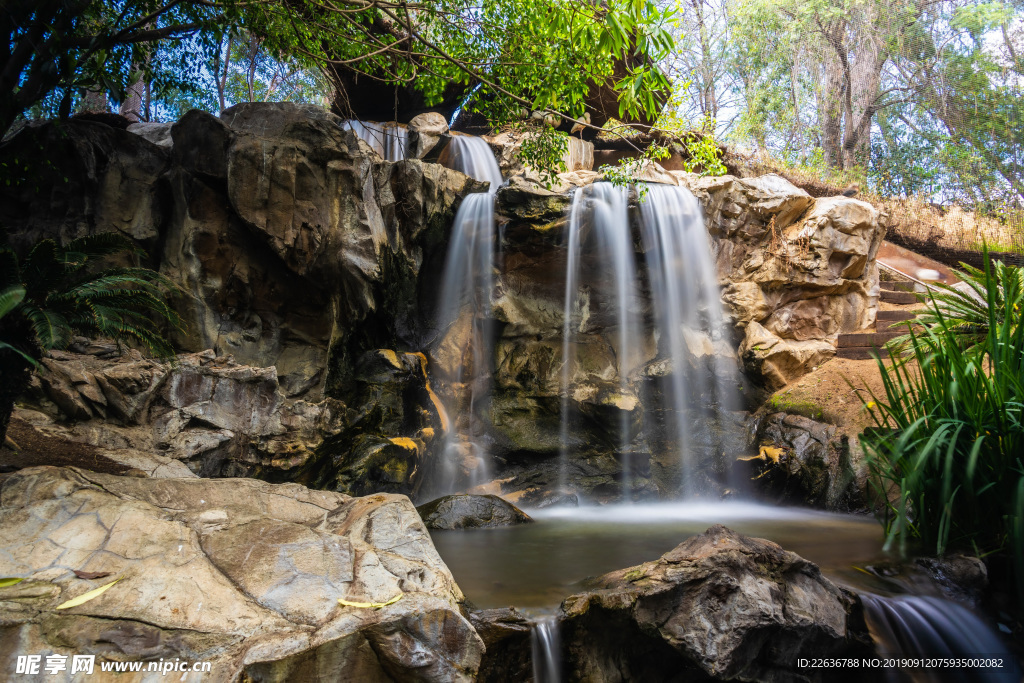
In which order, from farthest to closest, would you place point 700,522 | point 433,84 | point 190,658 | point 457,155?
point 457,155, point 433,84, point 700,522, point 190,658

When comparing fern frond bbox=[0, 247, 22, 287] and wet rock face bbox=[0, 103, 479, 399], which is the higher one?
wet rock face bbox=[0, 103, 479, 399]

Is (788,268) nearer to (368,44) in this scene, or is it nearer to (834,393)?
(834,393)

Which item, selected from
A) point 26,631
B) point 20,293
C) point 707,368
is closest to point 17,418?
point 20,293

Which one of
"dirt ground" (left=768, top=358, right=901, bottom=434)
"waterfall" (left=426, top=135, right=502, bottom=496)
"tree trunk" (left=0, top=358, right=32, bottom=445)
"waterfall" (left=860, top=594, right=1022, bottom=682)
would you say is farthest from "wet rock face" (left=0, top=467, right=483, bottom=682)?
"dirt ground" (left=768, top=358, right=901, bottom=434)

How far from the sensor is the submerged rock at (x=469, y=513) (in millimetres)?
6328

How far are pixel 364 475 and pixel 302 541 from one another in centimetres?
409

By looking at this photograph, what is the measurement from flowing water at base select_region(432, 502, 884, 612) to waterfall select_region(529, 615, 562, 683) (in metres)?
0.27

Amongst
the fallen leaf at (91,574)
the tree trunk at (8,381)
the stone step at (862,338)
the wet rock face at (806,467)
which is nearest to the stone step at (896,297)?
the stone step at (862,338)

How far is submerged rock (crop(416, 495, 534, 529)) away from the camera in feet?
20.8

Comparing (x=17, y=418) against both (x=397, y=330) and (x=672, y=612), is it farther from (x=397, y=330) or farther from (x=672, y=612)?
(x=672, y=612)

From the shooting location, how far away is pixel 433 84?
7.70 metres

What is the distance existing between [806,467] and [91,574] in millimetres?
7940

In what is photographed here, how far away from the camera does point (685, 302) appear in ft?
33.4

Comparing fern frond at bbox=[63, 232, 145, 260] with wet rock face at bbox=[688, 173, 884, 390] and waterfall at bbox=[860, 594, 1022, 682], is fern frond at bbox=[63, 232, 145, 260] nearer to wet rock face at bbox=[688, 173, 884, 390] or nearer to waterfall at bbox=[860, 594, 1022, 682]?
waterfall at bbox=[860, 594, 1022, 682]
